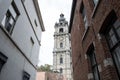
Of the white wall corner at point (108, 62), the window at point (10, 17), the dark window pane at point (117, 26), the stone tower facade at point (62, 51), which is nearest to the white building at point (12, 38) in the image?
the window at point (10, 17)

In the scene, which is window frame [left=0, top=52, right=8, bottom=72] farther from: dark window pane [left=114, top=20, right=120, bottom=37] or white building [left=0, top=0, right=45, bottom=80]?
dark window pane [left=114, top=20, right=120, bottom=37]

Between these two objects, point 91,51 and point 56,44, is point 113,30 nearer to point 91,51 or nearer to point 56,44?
point 91,51

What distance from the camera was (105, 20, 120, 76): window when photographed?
4338 mm

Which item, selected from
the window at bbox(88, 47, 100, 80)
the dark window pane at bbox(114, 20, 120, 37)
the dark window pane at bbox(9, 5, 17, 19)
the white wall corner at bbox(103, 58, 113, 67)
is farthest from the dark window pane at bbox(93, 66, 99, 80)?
the dark window pane at bbox(9, 5, 17, 19)

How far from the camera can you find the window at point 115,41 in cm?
434

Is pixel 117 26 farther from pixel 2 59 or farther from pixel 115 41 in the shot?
pixel 2 59

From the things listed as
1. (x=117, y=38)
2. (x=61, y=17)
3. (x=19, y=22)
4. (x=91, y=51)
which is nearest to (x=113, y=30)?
(x=117, y=38)

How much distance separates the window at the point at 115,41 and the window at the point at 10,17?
17.7ft

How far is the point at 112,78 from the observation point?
4.38 metres

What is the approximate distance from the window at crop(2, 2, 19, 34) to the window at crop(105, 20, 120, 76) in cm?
540

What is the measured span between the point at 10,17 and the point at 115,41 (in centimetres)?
593

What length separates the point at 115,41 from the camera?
4508 millimetres

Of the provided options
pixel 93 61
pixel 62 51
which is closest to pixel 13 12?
pixel 93 61

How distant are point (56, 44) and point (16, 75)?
51.6 m
